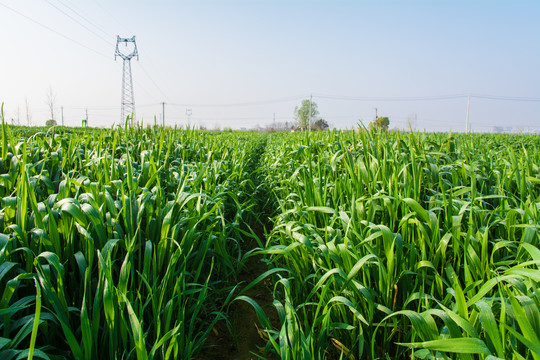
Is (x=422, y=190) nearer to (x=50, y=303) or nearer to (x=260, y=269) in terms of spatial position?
(x=260, y=269)

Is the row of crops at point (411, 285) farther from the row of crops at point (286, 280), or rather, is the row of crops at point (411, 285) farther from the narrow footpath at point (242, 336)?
the narrow footpath at point (242, 336)

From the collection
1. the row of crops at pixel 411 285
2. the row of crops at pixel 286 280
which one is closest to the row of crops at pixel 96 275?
the row of crops at pixel 286 280

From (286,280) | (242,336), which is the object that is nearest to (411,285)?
(286,280)

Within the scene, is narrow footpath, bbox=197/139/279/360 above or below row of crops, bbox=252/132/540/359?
below

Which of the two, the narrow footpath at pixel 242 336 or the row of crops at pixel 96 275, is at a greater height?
the row of crops at pixel 96 275

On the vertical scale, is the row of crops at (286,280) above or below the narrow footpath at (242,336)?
above

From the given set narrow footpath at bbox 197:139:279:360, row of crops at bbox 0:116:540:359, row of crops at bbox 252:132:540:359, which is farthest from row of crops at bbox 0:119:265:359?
row of crops at bbox 252:132:540:359

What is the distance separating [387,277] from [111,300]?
1.04m

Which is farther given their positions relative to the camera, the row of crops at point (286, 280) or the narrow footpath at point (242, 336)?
the narrow footpath at point (242, 336)

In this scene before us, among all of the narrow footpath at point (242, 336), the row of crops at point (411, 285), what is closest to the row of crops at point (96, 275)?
the narrow footpath at point (242, 336)

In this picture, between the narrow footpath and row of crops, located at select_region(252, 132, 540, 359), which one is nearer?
row of crops, located at select_region(252, 132, 540, 359)

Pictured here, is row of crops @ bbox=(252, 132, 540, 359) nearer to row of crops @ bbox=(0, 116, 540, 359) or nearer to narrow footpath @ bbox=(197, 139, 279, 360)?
row of crops @ bbox=(0, 116, 540, 359)

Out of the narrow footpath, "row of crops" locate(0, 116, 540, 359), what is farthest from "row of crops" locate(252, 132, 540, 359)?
the narrow footpath

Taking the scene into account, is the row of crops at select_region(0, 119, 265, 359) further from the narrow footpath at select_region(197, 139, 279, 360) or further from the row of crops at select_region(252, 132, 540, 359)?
the row of crops at select_region(252, 132, 540, 359)
